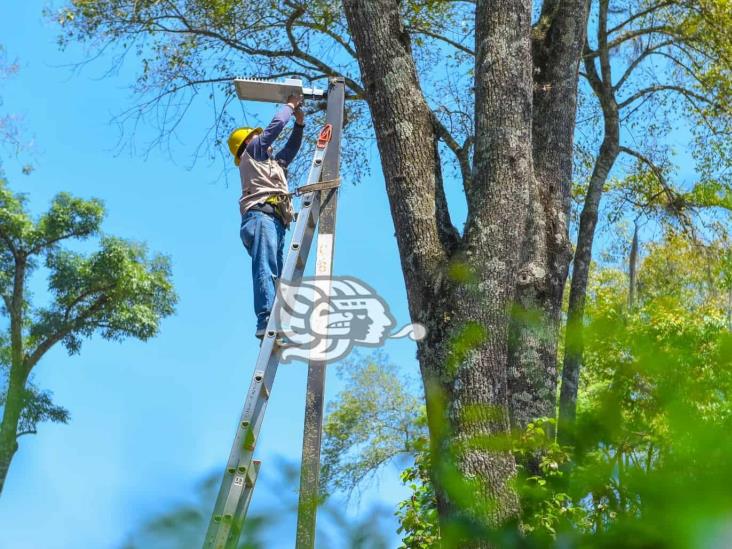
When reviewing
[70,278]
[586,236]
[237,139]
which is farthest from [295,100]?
[70,278]

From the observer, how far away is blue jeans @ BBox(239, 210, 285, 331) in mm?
4371

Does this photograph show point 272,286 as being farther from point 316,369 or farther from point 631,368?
point 631,368

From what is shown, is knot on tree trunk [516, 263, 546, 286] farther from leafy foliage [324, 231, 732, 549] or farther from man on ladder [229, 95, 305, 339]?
leafy foliage [324, 231, 732, 549]

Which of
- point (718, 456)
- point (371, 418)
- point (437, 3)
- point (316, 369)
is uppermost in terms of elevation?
point (437, 3)

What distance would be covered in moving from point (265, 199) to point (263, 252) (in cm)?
36

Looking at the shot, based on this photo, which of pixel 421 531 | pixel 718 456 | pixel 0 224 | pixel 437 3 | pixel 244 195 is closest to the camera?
pixel 718 456

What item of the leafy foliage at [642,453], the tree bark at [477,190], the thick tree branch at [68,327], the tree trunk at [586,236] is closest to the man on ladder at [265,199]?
the tree bark at [477,190]

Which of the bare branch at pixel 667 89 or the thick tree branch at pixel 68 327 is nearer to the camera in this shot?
the bare branch at pixel 667 89

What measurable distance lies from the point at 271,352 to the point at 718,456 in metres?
3.49

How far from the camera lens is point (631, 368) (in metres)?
0.56

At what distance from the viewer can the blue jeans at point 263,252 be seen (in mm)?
4371

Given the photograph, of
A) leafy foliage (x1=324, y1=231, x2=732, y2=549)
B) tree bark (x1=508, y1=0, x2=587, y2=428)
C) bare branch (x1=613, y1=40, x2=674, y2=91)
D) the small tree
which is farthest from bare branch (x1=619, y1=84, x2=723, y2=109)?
the small tree

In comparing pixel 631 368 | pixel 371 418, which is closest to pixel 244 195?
pixel 631 368

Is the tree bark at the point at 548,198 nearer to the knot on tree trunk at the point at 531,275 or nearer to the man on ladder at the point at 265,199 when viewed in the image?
the knot on tree trunk at the point at 531,275
